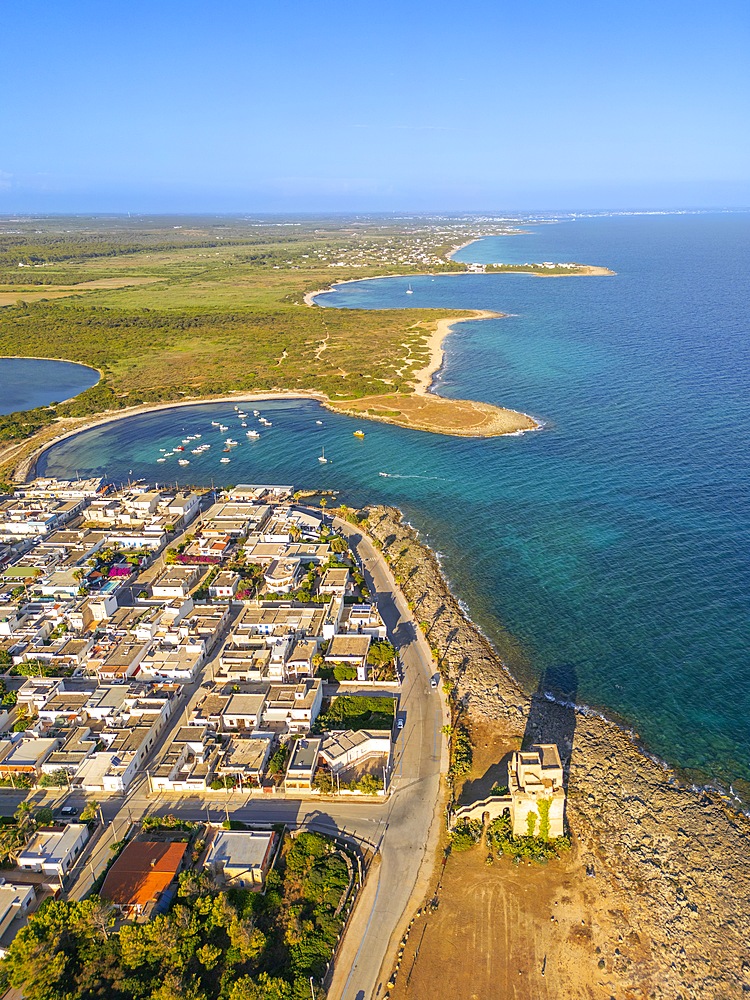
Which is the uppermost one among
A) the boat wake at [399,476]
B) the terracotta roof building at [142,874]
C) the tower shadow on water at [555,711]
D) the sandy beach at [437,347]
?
the sandy beach at [437,347]

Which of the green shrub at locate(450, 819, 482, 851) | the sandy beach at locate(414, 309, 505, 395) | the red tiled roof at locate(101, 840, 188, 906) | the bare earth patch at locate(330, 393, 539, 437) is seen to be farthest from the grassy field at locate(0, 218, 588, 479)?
the red tiled roof at locate(101, 840, 188, 906)

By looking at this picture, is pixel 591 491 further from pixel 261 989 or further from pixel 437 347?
pixel 437 347

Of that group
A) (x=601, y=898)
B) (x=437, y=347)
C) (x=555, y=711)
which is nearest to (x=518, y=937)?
(x=601, y=898)

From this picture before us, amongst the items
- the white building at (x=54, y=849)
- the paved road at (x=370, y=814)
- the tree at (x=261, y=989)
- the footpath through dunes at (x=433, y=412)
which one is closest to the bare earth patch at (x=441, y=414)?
the footpath through dunes at (x=433, y=412)

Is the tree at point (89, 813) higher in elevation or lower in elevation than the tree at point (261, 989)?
lower

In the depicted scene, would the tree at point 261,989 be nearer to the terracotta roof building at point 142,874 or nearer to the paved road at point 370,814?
the paved road at point 370,814

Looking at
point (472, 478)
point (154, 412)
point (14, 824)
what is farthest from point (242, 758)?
point (154, 412)

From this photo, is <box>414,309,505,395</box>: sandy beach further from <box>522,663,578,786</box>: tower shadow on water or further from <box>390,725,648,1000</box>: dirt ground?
<box>390,725,648,1000</box>: dirt ground
